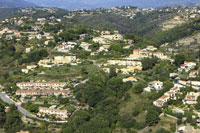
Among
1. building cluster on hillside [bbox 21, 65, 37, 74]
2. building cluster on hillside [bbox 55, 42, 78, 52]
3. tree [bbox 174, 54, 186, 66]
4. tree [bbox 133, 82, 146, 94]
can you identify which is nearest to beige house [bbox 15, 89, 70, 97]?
building cluster on hillside [bbox 21, 65, 37, 74]

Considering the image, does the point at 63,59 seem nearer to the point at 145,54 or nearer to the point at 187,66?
the point at 145,54

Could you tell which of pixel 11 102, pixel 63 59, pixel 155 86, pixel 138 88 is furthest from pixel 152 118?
pixel 63 59

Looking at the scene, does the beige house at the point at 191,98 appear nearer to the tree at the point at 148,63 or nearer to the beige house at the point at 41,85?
the tree at the point at 148,63

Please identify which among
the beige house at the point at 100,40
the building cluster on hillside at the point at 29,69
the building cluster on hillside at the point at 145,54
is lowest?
the building cluster on hillside at the point at 29,69

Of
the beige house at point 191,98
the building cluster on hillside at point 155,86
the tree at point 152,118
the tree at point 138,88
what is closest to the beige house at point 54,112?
the tree at point 138,88

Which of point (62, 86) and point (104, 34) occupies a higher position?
point (104, 34)

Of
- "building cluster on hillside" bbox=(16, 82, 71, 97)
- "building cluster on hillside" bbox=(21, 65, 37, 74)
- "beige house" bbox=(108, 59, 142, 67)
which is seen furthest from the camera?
"building cluster on hillside" bbox=(21, 65, 37, 74)

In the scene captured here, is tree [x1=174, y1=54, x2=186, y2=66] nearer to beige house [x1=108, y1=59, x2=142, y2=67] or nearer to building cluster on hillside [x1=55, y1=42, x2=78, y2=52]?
beige house [x1=108, y1=59, x2=142, y2=67]

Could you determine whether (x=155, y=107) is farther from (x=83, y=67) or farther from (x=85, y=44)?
(x=85, y=44)

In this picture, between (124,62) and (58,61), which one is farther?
(58,61)

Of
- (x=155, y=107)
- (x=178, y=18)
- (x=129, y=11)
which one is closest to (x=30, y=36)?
(x=155, y=107)

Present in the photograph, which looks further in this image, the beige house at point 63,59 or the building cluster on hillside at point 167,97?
the beige house at point 63,59
